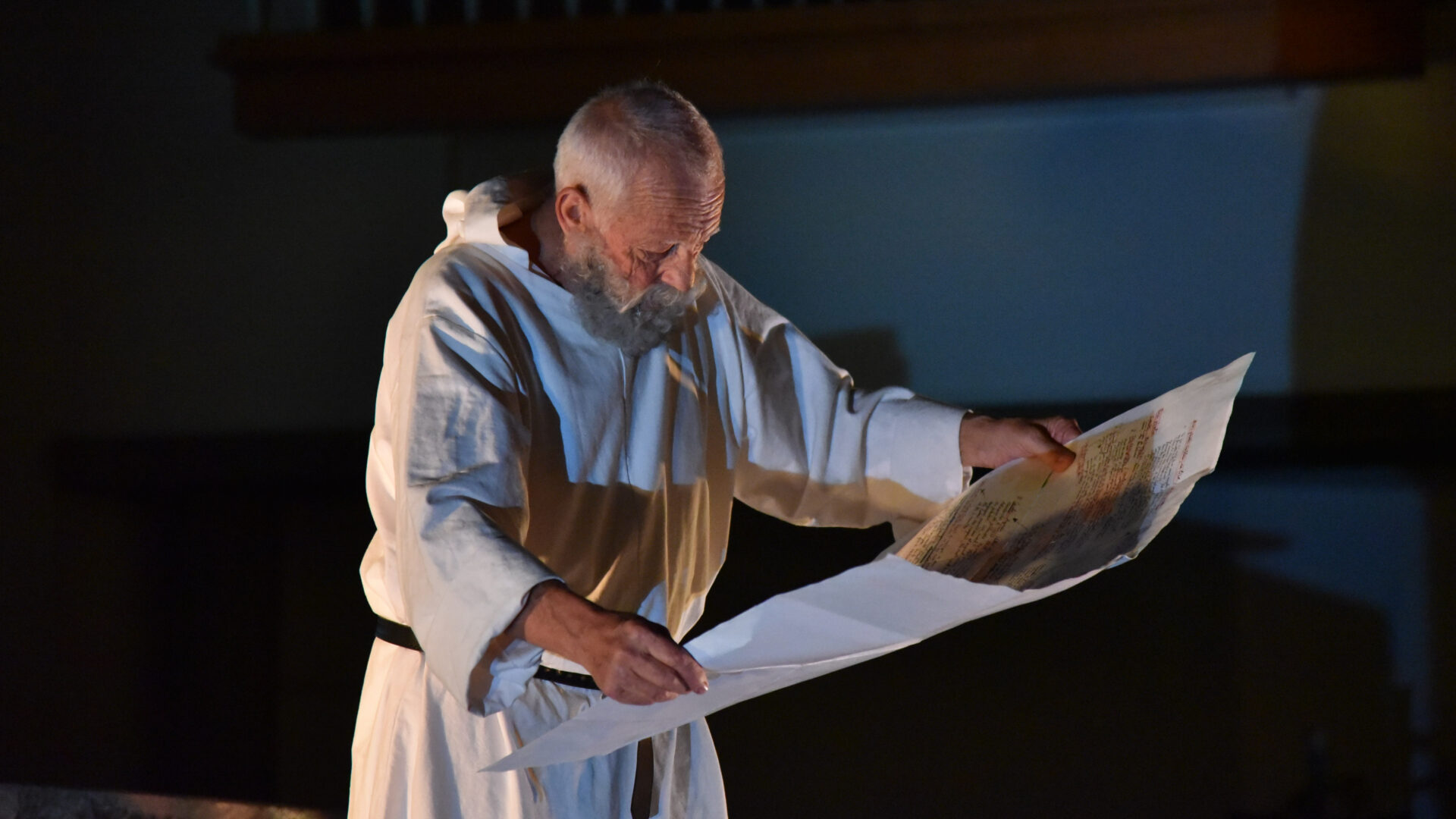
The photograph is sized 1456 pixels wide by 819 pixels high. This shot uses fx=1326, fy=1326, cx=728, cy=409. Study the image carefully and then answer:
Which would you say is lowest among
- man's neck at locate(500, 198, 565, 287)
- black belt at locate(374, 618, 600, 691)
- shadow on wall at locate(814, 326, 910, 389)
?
black belt at locate(374, 618, 600, 691)

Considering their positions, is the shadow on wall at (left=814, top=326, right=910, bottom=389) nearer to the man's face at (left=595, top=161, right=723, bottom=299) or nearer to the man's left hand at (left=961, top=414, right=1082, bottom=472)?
the man's left hand at (left=961, top=414, right=1082, bottom=472)

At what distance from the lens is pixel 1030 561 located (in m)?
1.04

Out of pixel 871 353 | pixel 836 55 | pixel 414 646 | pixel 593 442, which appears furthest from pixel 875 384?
pixel 414 646

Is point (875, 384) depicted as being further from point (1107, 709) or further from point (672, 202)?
point (672, 202)

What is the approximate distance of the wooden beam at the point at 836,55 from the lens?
6.07ft

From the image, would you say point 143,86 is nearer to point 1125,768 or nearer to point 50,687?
point 50,687

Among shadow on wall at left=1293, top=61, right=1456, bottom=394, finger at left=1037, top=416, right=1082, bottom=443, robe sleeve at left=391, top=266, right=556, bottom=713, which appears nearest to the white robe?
robe sleeve at left=391, top=266, right=556, bottom=713

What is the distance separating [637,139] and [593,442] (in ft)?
0.93

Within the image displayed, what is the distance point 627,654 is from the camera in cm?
85

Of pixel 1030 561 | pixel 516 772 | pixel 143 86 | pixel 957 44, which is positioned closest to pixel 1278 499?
pixel 957 44

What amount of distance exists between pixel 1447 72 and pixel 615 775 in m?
1.51

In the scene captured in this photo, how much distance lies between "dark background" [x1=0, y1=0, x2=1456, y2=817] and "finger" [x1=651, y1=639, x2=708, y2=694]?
125 centimetres

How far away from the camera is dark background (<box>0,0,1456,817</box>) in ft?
6.24

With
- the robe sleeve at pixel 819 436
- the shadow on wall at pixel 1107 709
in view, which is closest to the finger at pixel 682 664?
the robe sleeve at pixel 819 436
